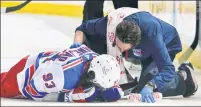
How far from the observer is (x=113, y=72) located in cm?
170

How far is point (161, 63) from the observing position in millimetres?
1895

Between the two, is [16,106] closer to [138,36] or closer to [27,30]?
[138,36]

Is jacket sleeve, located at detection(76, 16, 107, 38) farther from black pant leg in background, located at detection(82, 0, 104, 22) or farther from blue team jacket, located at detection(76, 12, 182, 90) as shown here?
black pant leg in background, located at detection(82, 0, 104, 22)

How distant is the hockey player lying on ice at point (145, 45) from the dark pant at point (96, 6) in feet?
1.33

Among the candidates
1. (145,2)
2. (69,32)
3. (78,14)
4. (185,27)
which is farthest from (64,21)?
(185,27)

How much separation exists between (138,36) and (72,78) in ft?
0.87

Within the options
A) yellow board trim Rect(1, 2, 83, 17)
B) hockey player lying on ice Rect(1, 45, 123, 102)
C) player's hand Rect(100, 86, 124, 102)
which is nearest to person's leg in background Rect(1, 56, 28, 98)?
hockey player lying on ice Rect(1, 45, 123, 102)

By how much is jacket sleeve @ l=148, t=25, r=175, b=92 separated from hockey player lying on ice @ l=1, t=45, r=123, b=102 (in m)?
0.18

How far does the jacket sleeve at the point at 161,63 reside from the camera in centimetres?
188

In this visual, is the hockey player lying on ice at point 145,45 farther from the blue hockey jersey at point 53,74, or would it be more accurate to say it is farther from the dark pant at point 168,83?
the blue hockey jersey at point 53,74

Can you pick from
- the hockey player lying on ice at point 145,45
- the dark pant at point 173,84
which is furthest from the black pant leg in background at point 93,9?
the dark pant at point 173,84

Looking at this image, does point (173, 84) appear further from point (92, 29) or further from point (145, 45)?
point (92, 29)

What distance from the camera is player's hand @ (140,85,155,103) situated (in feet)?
5.94

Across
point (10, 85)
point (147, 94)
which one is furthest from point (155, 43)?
point (10, 85)
